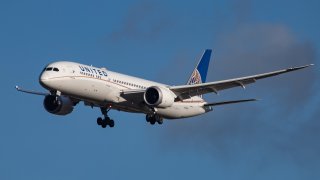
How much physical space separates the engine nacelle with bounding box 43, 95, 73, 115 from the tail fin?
13.0m

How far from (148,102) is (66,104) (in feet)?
21.1

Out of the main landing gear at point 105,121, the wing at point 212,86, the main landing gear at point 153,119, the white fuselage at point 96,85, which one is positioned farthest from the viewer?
the main landing gear at point 105,121

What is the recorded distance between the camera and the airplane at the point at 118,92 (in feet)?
216

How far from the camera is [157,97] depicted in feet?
224

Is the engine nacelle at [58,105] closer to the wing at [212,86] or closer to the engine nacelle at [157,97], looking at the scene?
the engine nacelle at [157,97]

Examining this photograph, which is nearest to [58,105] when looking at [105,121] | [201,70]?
[105,121]

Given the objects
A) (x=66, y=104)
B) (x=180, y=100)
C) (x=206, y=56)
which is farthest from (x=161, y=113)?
(x=206, y=56)

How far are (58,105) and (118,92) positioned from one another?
16.0 feet

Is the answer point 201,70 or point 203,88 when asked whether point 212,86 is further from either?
point 201,70

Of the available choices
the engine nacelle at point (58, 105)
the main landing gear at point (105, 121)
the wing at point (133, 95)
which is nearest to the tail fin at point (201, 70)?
the main landing gear at point (105, 121)

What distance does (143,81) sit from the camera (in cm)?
7175

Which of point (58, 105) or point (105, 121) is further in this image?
point (105, 121)

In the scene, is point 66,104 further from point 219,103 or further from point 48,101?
point 219,103

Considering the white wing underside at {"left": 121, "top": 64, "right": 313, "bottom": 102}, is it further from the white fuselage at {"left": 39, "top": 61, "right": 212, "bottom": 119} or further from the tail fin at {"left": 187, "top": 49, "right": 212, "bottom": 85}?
the tail fin at {"left": 187, "top": 49, "right": 212, "bottom": 85}
